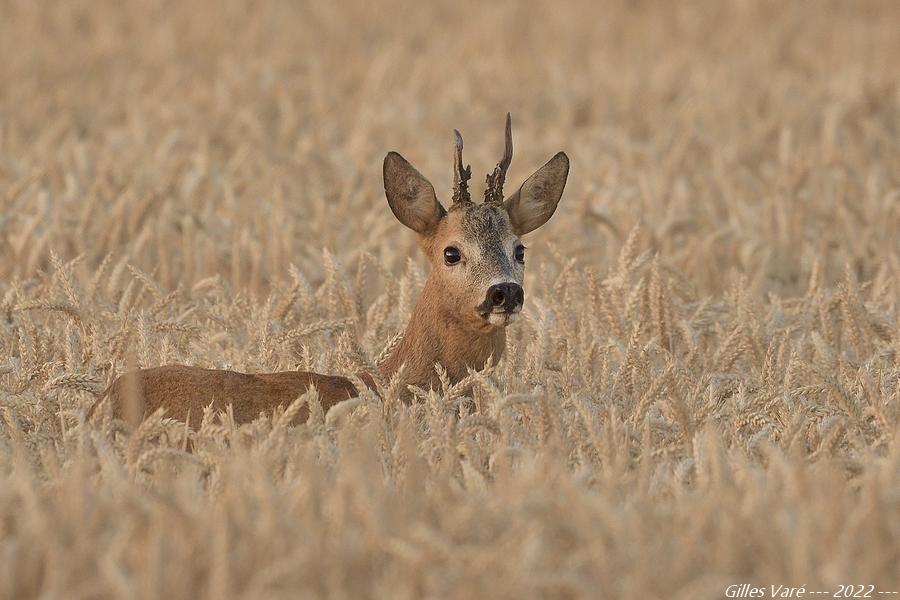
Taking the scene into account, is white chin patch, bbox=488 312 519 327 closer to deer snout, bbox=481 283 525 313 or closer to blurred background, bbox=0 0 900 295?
deer snout, bbox=481 283 525 313

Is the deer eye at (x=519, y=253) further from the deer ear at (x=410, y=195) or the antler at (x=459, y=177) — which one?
the deer ear at (x=410, y=195)

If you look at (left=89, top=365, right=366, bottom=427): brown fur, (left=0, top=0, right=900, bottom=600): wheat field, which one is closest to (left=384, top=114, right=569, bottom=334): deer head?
(left=0, top=0, right=900, bottom=600): wheat field

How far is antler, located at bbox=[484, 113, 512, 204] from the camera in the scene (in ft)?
20.1

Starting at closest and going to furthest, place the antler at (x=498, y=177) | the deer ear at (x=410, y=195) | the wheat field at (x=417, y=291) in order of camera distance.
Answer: the wheat field at (x=417, y=291), the antler at (x=498, y=177), the deer ear at (x=410, y=195)

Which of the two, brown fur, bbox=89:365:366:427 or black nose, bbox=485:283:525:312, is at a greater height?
black nose, bbox=485:283:525:312

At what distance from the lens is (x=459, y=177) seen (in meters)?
6.17

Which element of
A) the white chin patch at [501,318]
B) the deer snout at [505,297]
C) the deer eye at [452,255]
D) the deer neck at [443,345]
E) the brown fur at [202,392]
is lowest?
the brown fur at [202,392]

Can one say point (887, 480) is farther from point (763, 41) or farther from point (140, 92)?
point (763, 41)

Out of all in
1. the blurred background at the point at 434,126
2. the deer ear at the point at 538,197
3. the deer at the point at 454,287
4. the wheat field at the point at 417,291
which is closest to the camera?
the wheat field at the point at 417,291

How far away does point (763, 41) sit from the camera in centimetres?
1839

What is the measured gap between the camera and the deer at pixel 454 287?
5602mm

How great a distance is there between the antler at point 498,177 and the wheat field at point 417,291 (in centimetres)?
54

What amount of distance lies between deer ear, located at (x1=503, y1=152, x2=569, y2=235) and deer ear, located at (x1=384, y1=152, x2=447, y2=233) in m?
0.30

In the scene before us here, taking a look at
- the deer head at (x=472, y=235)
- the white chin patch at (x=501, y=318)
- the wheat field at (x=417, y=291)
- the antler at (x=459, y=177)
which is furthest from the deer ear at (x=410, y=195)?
the white chin patch at (x=501, y=318)
